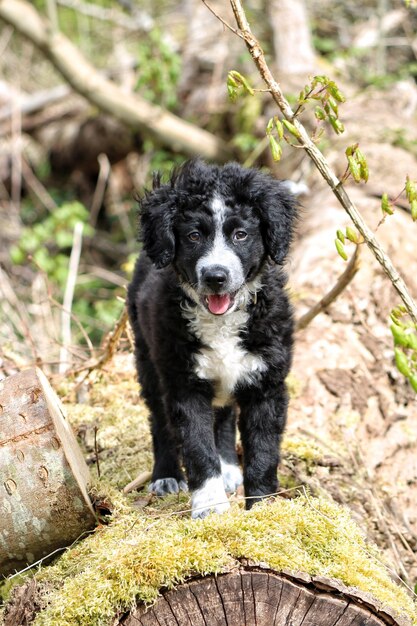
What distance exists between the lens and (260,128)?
9836mm

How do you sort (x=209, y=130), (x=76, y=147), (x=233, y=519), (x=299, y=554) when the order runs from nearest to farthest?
(x=299, y=554) → (x=233, y=519) → (x=209, y=130) → (x=76, y=147)

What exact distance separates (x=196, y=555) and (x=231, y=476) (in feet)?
5.11

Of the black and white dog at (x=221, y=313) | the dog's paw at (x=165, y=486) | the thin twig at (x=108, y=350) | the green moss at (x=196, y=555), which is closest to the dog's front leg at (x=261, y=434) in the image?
the black and white dog at (x=221, y=313)

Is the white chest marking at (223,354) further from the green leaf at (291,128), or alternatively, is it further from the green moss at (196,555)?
the green leaf at (291,128)

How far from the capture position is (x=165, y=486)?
14.3 feet

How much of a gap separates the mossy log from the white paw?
1.51 metres

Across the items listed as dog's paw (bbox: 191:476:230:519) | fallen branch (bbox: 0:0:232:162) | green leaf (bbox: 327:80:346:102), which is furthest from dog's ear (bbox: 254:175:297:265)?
fallen branch (bbox: 0:0:232:162)

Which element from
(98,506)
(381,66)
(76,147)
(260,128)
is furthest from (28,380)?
(76,147)

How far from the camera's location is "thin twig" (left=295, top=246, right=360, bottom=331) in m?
5.22

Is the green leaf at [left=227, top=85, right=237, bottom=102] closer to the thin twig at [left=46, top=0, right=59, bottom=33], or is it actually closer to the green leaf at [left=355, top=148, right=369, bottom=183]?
the green leaf at [left=355, top=148, right=369, bottom=183]

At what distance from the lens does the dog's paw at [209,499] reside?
368cm

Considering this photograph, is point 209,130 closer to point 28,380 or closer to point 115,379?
point 115,379

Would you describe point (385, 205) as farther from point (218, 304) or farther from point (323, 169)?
point (218, 304)

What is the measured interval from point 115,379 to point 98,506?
2.65 m
